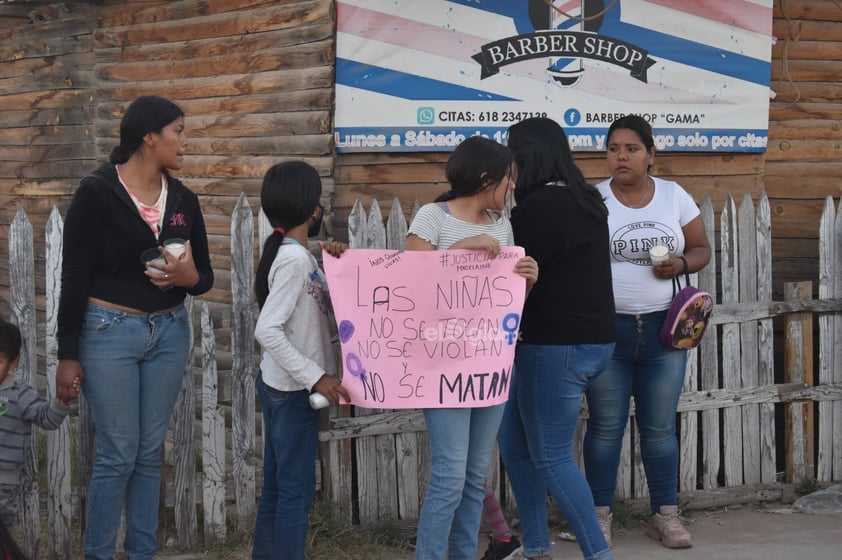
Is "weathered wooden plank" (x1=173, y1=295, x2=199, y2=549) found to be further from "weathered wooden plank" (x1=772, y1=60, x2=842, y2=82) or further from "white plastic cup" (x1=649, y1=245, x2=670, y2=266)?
"weathered wooden plank" (x1=772, y1=60, x2=842, y2=82)

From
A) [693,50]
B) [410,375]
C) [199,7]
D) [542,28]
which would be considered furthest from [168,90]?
[410,375]

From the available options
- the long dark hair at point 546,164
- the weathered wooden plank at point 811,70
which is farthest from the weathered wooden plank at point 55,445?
the weathered wooden plank at point 811,70

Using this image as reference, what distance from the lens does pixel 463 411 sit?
3.89 m

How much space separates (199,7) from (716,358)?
440 cm

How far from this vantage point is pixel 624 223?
4.99 meters

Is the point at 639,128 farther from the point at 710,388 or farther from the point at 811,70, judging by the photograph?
the point at 811,70

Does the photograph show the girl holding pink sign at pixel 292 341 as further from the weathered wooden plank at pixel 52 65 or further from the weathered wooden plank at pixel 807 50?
the weathered wooden plank at pixel 52 65

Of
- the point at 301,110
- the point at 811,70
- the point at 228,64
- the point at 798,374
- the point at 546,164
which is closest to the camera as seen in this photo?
the point at 546,164

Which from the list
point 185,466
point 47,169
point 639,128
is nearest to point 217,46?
point 47,169

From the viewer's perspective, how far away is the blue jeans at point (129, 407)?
3947 mm

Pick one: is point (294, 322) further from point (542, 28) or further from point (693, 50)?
point (693, 50)

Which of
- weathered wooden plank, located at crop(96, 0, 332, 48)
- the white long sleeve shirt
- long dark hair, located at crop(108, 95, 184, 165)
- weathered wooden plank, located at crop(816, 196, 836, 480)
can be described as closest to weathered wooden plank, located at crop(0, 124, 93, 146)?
weathered wooden plank, located at crop(96, 0, 332, 48)

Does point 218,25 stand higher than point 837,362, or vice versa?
point 218,25

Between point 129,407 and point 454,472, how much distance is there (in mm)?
1347
